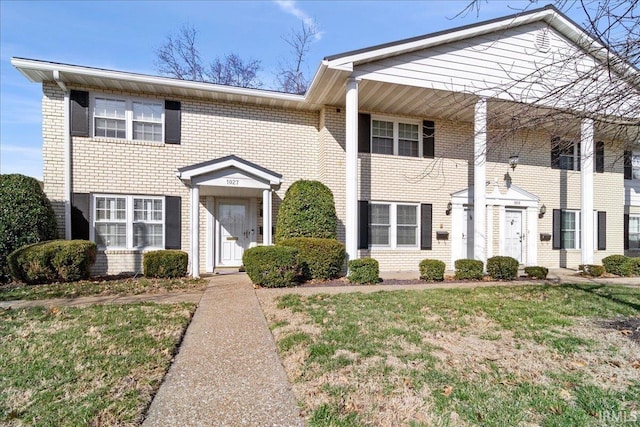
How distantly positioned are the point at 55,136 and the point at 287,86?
50.2 ft

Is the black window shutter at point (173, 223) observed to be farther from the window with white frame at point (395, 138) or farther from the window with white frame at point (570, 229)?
the window with white frame at point (570, 229)

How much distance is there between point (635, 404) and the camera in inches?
109

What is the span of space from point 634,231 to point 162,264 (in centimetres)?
1815

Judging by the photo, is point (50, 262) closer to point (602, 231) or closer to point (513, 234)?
point (513, 234)

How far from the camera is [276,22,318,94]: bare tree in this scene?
21889 mm

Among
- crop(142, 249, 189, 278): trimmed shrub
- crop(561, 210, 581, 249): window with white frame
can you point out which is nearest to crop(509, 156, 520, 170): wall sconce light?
crop(561, 210, 581, 249): window with white frame

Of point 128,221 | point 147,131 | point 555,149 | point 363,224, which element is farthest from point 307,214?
point 555,149

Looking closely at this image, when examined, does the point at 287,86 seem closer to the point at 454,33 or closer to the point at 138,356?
the point at 454,33

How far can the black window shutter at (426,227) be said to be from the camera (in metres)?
11.4

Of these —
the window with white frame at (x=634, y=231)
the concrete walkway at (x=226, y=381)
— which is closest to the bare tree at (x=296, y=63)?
the window with white frame at (x=634, y=231)

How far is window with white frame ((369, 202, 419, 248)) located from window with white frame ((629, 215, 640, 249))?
33.4 ft

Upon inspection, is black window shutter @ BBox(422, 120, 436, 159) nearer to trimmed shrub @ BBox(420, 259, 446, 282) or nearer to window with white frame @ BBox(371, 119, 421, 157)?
window with white frame @ BBox(371, 119, 421, 157)

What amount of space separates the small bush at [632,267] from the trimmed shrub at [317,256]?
28.8ft

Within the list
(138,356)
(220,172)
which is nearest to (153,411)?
(138,356)
